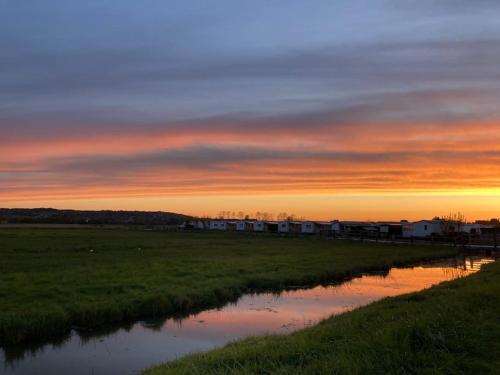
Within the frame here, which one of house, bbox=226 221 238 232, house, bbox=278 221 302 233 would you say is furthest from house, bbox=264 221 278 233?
house, bbox=226 221 238 232

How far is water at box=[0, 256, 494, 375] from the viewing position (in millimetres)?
13461

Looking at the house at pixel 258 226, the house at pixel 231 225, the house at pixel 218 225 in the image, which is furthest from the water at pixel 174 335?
the house at pixel 218 225

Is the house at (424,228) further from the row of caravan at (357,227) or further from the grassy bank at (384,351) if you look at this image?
the grassy bank at (384,351)

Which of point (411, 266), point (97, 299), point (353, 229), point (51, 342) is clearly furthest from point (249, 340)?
point (353, 229)

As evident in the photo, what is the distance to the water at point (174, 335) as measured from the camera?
13.5 metres

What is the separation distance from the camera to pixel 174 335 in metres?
16.5

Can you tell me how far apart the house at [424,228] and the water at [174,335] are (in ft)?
198

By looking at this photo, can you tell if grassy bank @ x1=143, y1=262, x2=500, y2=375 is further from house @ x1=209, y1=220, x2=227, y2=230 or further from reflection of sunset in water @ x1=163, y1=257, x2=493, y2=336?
house @ x1=209, y1=220, x2=227, y2=230

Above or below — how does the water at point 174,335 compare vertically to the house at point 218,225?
below

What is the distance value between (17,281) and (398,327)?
60.2 ft

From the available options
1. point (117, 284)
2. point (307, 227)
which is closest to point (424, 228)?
point (307, 227)

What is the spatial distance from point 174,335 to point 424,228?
74833 millimetres

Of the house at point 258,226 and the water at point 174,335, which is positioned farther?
the house at point 258,226

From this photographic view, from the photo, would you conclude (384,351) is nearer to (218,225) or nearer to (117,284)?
(117,284)
